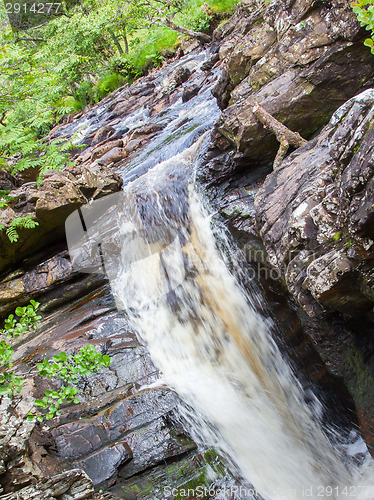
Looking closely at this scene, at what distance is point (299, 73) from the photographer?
6258mm

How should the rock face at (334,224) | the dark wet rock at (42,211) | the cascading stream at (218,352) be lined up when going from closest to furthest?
the rock face at (334,224) → the cascading stream at (218,352) → the dark wet rock at (42,211)

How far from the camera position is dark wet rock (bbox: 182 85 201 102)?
558 inches

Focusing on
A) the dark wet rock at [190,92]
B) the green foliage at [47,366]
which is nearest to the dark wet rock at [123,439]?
the green foliage at [47,366]

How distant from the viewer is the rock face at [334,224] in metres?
3.26

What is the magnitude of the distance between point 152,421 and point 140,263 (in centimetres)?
347

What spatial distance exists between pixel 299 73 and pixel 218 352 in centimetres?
513

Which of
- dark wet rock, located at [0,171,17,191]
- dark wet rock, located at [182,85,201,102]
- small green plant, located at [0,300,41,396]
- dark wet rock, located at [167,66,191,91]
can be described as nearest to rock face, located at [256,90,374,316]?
small green plant, located at [0,300,41,396]

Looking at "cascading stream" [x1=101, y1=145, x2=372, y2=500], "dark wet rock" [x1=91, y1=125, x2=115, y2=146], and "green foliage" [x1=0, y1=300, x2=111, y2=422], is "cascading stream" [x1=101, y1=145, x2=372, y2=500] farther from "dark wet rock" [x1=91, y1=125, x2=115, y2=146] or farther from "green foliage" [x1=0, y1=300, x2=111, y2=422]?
"dark wet rock" [x1=91, y1=125, x2=115, y2=146]

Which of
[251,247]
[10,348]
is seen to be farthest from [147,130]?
[10,348]

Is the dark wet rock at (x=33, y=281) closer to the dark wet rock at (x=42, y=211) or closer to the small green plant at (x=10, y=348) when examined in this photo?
the dark wet rock at (x=42, y=211)

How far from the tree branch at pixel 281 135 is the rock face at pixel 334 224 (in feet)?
3.86

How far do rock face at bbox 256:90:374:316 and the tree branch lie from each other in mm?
1177

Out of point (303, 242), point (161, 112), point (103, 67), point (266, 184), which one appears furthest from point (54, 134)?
point (303, 242)

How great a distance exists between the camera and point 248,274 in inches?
231
